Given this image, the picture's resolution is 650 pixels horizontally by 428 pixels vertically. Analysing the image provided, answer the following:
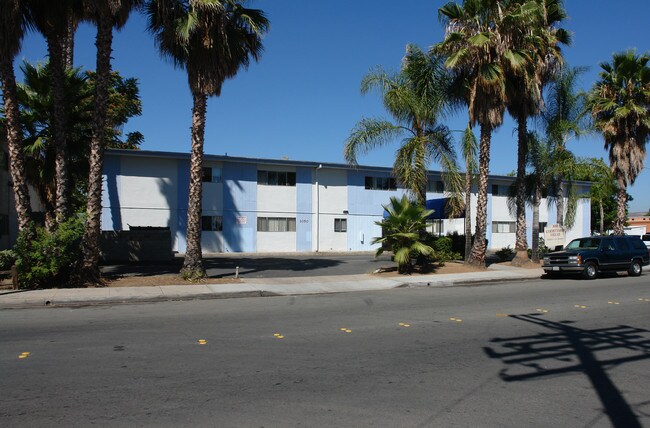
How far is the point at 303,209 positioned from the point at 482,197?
1682 centimetres

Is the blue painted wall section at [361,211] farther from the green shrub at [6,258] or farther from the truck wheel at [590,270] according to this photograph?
the green shrub at [6,258]

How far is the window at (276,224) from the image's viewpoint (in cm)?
3547

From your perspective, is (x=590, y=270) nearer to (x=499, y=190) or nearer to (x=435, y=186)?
(x=435, y=186)

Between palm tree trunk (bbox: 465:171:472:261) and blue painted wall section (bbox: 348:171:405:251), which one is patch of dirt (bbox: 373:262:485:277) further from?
blue painted wall section (bbox: 348:171:405:251)

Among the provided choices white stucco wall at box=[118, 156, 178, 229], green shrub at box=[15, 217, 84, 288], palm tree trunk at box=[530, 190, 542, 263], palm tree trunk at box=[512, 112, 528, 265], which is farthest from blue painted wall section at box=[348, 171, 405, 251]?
green shrub at box=[15, 217, 84, 288]

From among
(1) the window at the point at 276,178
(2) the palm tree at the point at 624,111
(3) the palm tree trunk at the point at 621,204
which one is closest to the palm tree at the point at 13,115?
(1) the window at the point at 276,178

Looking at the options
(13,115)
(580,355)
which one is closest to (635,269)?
(580,355)

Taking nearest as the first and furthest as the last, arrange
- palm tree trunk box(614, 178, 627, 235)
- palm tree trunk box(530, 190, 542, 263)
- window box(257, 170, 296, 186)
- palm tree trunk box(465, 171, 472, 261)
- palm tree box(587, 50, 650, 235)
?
palm tree trunk box(465, 171, 472, 261), palm tree trunk box(530, 190, 542, 263), palm tree box(587, 50, 650, 235), palm tree trunk box(614, 178, 627, 235), window box(257, 170, 296, 186)

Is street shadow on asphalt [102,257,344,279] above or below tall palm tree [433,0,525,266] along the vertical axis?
below

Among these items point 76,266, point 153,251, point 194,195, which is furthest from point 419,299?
point 153,251

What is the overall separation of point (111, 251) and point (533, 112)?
20432mm

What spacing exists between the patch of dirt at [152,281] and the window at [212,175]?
1665 cm

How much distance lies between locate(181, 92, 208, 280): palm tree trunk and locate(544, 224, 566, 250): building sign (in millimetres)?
16793

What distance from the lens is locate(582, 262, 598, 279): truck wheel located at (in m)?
19.8
